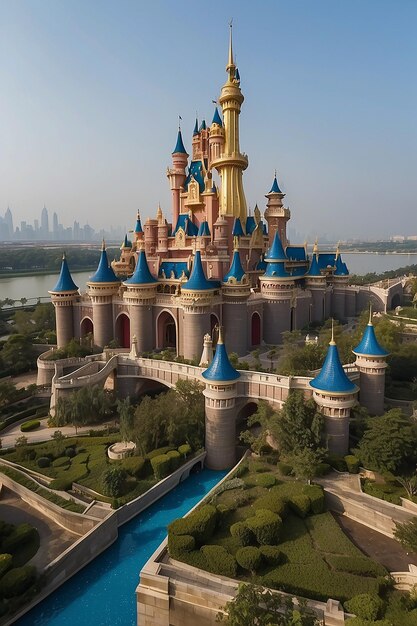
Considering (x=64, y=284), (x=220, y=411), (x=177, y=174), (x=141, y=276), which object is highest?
(x=177, y=174)

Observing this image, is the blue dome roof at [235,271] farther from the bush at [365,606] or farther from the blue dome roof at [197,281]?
the bush at [365,606]

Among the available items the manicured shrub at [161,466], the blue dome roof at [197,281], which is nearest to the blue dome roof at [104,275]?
the blue dome roof at [197,281]

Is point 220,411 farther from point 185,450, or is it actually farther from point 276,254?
point 276,254

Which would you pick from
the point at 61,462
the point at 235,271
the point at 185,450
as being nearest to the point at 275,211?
the point at 235,271

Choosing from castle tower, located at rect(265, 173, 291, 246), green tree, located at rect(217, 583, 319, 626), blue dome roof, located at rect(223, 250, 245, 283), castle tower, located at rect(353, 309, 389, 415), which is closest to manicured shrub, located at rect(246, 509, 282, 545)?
green tree, located at rect(217, 583, 319, 626)

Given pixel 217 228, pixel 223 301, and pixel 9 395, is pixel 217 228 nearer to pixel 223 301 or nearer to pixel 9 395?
pixel 223 301

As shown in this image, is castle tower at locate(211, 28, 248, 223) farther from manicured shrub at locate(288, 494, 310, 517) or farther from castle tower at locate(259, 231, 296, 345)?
manicured shrub at locate(288, 494, 310, 517)
